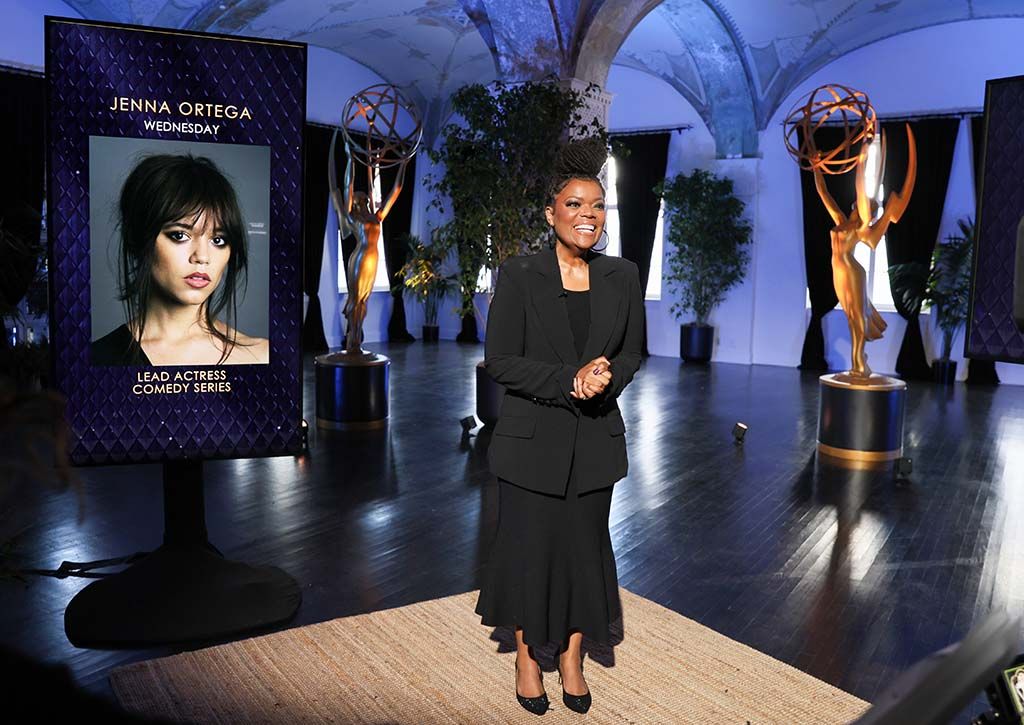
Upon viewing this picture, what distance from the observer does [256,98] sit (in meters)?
3.64

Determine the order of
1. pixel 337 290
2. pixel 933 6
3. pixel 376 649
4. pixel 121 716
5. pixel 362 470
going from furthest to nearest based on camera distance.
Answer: pixel 337 290
pixel 933 6
pixel 362 470
pixel 376 649
pixel 121 716

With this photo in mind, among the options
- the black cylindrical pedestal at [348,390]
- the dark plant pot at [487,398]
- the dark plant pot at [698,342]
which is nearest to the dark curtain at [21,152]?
the black cylindrical pedestal at [348,390]

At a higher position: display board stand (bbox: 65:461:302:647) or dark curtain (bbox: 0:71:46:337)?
dark curtain (bbox: 0:71:46:337)

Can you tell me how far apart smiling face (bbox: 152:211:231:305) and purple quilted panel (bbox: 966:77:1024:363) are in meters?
2.70

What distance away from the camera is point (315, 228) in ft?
46.9

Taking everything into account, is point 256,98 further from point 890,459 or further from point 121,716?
point 890,459

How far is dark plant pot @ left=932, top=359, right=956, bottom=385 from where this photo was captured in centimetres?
1197

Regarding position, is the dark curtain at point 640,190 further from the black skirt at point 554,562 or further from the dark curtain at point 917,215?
the black skirt at point 554,562

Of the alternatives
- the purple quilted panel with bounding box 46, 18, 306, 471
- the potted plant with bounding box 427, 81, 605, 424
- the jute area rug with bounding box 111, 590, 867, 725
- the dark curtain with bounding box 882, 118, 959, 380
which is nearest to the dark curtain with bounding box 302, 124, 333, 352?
the potted plant with bounding box 427, 81, 605, 424

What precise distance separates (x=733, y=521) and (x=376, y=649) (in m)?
2.66

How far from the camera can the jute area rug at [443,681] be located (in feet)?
10.1

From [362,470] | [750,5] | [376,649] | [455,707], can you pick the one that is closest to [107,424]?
[376,649]

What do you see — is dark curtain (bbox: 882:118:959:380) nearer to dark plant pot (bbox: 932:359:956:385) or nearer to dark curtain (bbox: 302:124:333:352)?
dark plant pot (bbox: 932:359:956:385)

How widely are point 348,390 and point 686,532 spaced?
143 inches
